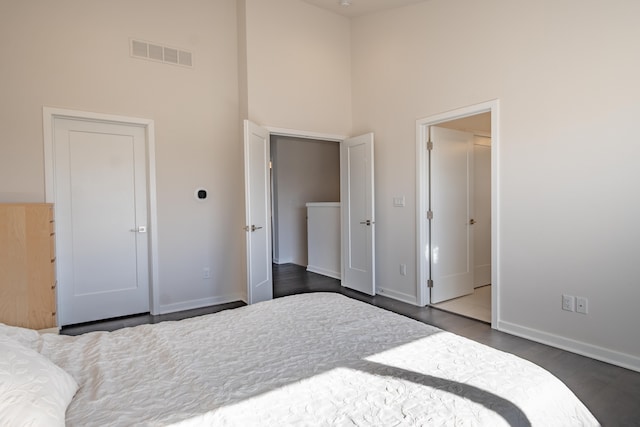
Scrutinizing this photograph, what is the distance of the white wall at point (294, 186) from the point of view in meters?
6.78

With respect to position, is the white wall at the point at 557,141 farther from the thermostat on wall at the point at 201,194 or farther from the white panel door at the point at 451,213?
the thermostat on wall at the point at 201,194

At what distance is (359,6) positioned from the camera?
421 centimetres

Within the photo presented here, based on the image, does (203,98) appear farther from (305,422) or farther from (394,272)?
(305,422)

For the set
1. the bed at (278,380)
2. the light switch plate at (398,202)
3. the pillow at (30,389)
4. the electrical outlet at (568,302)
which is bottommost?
the electrical outlet at (568,302)

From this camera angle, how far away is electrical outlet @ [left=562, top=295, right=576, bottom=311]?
2.68 meters

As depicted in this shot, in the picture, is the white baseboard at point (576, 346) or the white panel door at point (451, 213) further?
the white panel door at point (451, 213)

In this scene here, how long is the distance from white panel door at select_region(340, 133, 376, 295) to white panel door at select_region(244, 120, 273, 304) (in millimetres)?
1144

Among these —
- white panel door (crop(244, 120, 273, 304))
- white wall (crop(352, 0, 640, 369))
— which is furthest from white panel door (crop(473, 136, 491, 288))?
white panel door (crop(244, 120, 273, 304))

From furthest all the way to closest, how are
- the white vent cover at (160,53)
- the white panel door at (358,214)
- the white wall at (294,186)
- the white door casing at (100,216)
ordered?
the white wall at (294,186) → the white panel door at (358,214) → the white vent cover at (160,53) → the white door casing at (100,216)

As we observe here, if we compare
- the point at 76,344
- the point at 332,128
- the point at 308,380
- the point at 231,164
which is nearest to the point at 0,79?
the point at 231,164

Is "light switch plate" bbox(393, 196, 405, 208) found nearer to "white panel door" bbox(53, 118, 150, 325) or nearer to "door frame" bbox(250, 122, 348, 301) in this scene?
"door frame" bbox(250, 122, 348, 301)

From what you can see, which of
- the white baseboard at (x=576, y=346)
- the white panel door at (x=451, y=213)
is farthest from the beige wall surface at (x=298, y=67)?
the white baseboard at (x=576, y=346)

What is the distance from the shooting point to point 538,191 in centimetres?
285

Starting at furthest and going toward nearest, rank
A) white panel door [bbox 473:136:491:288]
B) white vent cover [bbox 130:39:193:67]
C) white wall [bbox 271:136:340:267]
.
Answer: white wall [bbox 271:136:340:267] → white panel door [bbox 473:136:491:288] → white vent cover [bbox 130:39:193:67]
